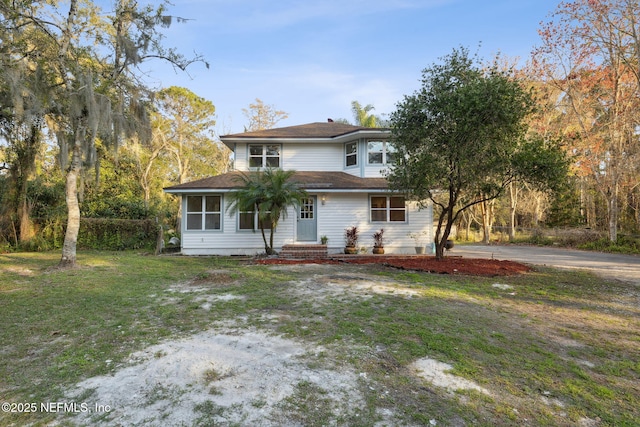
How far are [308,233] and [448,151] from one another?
6717mm

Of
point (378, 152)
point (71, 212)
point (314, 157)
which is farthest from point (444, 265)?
point (71, 212)

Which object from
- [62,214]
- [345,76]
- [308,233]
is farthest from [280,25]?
[62,214]

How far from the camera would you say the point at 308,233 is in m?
13.8

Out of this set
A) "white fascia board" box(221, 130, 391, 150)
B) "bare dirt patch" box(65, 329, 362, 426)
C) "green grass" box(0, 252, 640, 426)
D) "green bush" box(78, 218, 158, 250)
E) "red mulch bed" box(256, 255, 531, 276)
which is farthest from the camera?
"green bush" box(78, 218, 158, 250)

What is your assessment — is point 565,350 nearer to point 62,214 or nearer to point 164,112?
point 62,214

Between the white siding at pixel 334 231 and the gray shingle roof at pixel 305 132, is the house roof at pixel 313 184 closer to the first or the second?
the white siding at pixel 334 231

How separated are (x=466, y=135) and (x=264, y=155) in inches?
371

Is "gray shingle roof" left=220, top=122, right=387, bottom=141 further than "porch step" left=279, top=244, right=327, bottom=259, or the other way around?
"gray shingle roof" left=220, top=122, right=387, bottom=141

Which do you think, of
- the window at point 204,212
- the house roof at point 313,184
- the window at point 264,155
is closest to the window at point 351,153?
the house roof at point 313,184

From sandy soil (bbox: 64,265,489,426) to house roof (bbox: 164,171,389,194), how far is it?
9.25 metres

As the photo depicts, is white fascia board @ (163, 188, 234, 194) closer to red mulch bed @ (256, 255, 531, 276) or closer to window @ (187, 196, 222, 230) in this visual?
window @ (187, 196, 222, 230)

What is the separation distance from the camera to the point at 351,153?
50.3ft

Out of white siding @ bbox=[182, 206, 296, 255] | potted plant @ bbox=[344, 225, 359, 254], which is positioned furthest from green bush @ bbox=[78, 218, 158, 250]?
potted plant @ bbox=[344, 225, 359, 254]

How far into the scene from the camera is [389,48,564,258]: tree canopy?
8.41m
